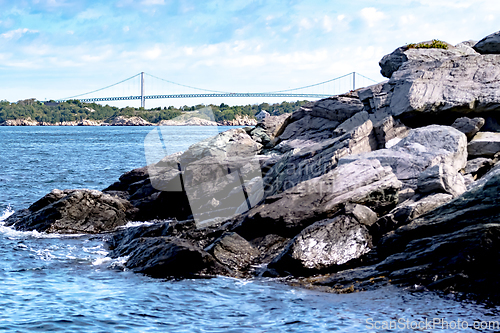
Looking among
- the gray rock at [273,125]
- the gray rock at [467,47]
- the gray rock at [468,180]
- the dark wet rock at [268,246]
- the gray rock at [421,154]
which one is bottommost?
the dark wet rock at [268,246]

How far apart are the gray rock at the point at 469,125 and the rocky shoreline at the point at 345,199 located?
0.04 metres

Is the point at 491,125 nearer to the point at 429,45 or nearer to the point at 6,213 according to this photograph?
the point at 429,45

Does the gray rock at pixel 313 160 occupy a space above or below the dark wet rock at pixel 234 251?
above

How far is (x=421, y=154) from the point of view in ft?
41.0

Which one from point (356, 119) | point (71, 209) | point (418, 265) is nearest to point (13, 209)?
point (71, 209)

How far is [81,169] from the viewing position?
112 feet

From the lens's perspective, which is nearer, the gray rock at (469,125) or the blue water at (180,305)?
the blue water at (180,305)

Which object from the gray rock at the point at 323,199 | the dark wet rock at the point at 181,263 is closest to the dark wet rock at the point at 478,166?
the gray rock at the point at 323,199

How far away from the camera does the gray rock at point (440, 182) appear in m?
10.5

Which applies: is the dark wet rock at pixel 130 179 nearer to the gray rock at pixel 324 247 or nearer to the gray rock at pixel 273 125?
the gray rock at pixel 273 125

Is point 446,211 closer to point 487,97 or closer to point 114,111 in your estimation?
point 487,97

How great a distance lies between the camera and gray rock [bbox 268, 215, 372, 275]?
30.4ft

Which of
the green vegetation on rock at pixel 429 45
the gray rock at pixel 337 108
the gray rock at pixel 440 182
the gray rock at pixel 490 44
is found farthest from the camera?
the green vegetation on rock at pixel 429 45

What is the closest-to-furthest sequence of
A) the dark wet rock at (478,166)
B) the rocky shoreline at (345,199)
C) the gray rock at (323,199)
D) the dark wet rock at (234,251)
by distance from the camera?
the rocky shoreline at (345,199) → the dark wet rock at (234,251) → the gray rock at (323,199) → the dark wet rock at (478,166)
